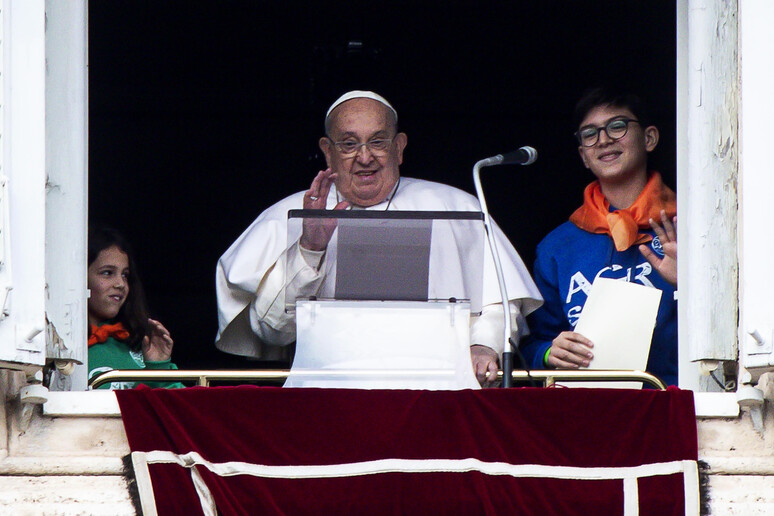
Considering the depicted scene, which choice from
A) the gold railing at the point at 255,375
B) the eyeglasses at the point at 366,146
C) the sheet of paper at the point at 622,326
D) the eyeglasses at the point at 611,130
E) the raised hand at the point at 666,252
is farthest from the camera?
the eyeglasses at the point at 366,146

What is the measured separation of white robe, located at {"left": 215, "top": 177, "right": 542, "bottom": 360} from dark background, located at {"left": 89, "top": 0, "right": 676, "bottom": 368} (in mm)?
1841

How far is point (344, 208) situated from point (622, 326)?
3.69 feet

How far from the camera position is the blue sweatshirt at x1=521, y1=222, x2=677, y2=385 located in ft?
18.4

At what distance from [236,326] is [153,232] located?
95.5 inches

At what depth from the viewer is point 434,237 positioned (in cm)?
462

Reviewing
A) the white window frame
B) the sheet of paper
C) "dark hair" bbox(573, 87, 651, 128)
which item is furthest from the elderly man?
the white window frame

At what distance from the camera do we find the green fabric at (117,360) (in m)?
5.54

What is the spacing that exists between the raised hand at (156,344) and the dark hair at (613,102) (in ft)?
5.62

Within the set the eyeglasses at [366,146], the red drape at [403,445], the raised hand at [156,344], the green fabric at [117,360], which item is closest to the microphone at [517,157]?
the red drape at [403,445]

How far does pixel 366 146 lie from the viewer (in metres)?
6.03

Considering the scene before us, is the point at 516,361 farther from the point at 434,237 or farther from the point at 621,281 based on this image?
the point at 434,237

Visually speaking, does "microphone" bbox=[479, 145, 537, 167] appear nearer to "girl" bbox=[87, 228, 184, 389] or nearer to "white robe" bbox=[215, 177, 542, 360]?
→ "white robe" bbox=[215, 177, 542, 360]

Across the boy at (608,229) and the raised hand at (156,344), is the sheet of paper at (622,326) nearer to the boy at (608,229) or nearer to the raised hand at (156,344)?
the boy at (608,229)

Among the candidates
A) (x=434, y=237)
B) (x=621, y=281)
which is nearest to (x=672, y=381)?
(x=621, y=281)
